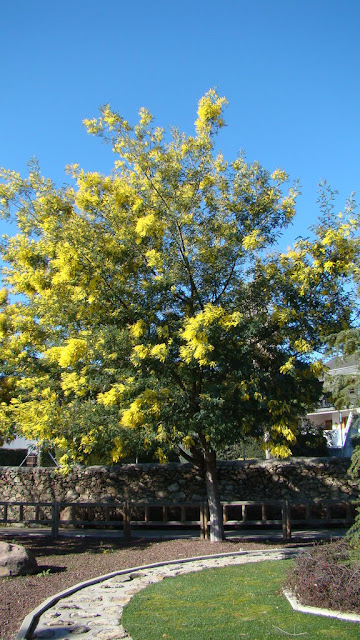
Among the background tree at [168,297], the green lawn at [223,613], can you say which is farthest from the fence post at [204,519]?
the green lawn at [223,613]

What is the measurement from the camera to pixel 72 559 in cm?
1053

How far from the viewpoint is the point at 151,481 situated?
651 inches

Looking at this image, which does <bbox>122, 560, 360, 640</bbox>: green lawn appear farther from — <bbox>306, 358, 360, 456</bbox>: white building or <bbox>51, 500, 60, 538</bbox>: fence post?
<bbox>306, 358, 360, 456</bbox>: white building

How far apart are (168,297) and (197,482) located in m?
7.46

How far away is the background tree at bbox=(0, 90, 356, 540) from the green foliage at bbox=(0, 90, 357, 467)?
0.03 meters

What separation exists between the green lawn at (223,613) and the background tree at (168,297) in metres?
2.82

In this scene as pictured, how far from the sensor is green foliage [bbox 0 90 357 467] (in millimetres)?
10328

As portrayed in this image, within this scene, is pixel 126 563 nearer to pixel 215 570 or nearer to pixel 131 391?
pixel 215 570

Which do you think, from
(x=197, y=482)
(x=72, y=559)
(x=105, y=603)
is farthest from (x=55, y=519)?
(x=105, y=603)

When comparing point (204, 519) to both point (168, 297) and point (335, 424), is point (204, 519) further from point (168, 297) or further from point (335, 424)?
point (335, 424)

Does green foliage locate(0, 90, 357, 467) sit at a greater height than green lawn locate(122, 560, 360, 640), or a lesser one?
greater

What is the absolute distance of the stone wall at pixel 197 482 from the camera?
16.0 metres

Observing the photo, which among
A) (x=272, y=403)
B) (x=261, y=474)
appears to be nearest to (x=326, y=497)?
(x=261, y=474)

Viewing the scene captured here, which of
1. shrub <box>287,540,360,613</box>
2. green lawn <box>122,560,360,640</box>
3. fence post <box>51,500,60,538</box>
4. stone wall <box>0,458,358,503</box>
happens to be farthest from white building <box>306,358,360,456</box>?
shrub <box>287,540,360,613</box>
